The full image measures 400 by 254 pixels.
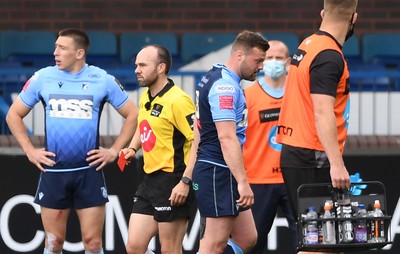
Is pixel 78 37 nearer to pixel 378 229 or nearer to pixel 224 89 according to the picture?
pixel 224 89

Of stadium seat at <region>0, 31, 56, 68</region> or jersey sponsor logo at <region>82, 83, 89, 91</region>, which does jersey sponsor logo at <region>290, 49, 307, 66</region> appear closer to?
jersey sponsor logo at <region>82, 83, 89, 91</region>

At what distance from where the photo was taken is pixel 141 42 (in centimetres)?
1398

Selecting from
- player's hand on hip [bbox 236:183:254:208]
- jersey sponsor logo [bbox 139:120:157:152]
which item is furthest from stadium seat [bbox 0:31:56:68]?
player's hand on hip [bbox 236:183:254:208]

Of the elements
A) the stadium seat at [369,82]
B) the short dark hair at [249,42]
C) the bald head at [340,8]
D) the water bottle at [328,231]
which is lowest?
the water bottle at [328,231]

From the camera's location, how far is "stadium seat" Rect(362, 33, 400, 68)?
1382cm

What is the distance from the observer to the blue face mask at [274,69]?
10.3 meters

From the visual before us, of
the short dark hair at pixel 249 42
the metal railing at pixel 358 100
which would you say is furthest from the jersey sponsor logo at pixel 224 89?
the metal railing at pixel 358 100

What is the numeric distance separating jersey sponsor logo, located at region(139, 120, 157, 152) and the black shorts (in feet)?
0.66

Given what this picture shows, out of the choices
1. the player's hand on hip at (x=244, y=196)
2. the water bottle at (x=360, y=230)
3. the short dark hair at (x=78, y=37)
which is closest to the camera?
the water bottle at (x=360, y=230)

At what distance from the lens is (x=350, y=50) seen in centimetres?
1392

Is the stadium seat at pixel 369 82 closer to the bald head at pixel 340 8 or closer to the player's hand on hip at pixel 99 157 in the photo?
the player's hand on hip at pixel 99 157

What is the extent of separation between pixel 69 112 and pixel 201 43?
15.0ft

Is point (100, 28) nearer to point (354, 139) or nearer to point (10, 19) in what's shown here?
point (10, 19)

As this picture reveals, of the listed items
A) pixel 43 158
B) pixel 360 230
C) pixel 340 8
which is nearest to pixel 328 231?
pixel 360 230
